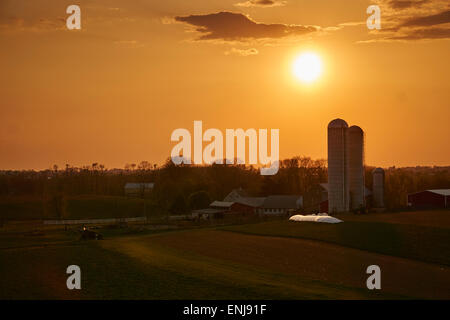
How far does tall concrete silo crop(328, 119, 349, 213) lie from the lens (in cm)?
7038

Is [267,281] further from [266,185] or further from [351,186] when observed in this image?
[266,185]

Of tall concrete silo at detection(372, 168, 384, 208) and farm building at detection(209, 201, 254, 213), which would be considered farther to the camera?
farm building at detection(209, 201, 254, 213)

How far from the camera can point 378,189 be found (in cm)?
8362

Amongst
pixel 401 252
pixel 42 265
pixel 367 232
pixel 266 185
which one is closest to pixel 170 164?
pixel 266 185

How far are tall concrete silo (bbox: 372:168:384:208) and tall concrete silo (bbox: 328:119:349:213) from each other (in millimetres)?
14391

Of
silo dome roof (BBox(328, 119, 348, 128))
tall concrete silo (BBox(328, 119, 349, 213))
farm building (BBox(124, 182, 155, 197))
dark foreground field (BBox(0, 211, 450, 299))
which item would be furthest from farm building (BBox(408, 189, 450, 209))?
farm building (BBox(124, 182, 155, 197))

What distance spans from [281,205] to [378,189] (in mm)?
16000

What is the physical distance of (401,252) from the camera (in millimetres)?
40312

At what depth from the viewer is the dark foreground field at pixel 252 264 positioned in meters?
23.1

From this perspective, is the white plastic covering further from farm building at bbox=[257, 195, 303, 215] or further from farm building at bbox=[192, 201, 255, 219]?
farm building at bbox=[257, 195, 303, 215]

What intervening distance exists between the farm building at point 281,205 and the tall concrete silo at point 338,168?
666 inches

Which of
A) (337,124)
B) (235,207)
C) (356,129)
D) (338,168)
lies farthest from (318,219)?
(235,207)
